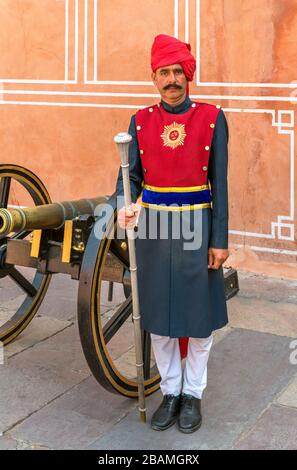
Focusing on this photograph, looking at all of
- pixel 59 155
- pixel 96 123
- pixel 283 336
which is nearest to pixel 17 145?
pixel 59 155

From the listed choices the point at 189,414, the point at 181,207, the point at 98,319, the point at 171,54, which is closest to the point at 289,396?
the point at 189,414

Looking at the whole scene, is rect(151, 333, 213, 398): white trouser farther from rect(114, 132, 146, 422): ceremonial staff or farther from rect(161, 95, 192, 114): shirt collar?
rect(161, 95, 192, 114): shirt collar

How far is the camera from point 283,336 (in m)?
4.54

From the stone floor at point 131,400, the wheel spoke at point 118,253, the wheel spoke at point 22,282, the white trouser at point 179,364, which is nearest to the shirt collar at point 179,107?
the wheel spoke at point 118,253

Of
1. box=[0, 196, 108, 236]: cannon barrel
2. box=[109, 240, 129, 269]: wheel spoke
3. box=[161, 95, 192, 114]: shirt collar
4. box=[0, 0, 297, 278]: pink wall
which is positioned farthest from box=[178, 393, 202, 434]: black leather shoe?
box=[0, 0, 297, 278]: pink wall

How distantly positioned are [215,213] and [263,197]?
7.96 ft

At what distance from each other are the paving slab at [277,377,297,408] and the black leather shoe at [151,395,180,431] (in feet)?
1.72

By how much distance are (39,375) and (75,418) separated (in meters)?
0.57

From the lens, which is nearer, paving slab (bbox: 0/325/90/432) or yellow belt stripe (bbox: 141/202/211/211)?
yellow belt stripe (bbox: 141/202/211/211)

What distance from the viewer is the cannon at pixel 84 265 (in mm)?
3404

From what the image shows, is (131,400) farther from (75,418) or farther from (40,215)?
(40,215)

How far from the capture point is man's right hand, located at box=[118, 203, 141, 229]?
322cm

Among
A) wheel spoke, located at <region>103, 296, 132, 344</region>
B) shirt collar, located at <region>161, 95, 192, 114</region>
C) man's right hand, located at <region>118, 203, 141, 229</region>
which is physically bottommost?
wheel spoke, located at <region>103, 296, 132, 344</region>
